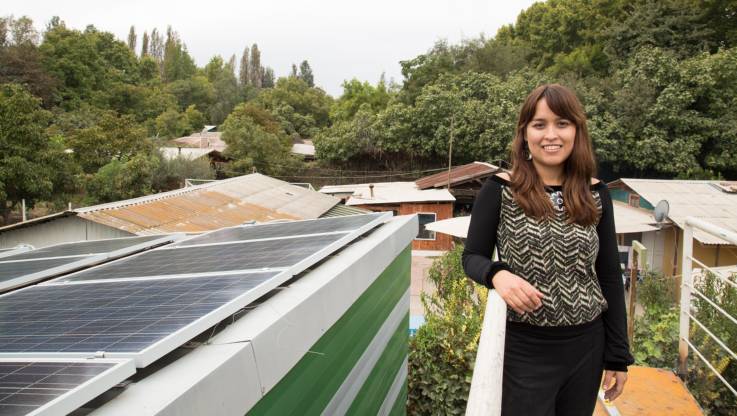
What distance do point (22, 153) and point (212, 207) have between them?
8213 mm

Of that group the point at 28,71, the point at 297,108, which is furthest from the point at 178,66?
the point at 28,71

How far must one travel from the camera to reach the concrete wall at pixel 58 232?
9.90 m

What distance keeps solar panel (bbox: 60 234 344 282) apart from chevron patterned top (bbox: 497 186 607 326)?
1281mm

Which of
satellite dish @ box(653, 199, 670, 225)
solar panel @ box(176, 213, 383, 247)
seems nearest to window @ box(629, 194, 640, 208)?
satellite dish @ box(653, 199, 670, 225)

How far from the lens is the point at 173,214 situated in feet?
36.2

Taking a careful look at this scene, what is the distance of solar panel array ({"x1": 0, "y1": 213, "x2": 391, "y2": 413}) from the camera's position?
1.70 metres

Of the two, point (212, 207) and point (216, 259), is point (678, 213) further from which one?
point (216, 259)

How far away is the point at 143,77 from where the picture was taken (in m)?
60.7

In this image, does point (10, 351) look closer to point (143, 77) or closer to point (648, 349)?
point (648, 349)

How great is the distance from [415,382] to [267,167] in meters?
28.2

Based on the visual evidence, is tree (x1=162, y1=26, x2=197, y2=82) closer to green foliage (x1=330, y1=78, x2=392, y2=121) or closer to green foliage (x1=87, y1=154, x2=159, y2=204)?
green foliage (x1=330, y1=78, x2=392, y2=121)

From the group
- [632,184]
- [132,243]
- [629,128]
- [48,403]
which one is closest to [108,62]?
[629,128]

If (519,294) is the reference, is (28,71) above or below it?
above

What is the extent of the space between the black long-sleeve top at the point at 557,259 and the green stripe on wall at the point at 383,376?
1.53 metres
